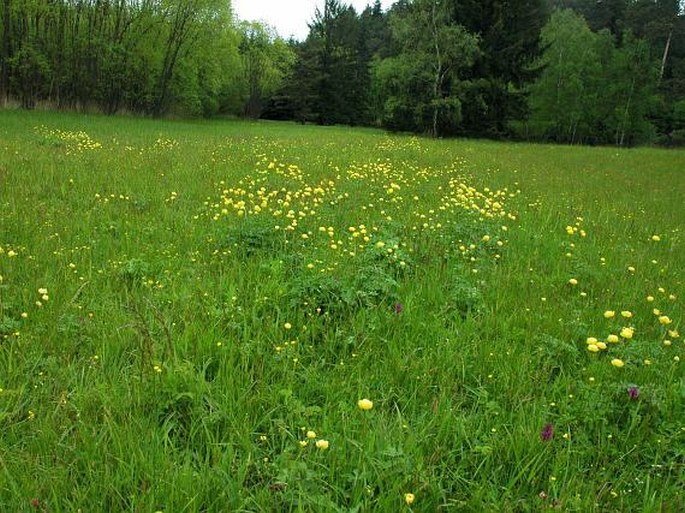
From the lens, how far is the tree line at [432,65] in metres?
29.1

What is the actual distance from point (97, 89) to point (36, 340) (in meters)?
33.4

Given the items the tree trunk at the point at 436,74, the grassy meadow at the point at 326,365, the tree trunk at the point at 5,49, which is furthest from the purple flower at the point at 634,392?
the tree trunk at the point at 5,49

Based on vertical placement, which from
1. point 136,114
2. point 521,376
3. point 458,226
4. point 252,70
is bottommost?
point 521,376

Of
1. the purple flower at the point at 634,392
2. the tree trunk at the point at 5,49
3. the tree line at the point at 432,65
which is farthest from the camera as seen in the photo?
the tree line at the point at 432,65

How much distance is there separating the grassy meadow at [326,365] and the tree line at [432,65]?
92.3 ft

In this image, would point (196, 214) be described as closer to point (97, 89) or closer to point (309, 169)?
point (309, 169)

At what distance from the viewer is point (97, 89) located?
31.0m

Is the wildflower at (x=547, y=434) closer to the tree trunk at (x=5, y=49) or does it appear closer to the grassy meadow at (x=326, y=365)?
the grassy meadow at (x=326, y=365)

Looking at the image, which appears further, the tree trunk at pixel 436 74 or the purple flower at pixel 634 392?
the tree trunk at pixel 436 74

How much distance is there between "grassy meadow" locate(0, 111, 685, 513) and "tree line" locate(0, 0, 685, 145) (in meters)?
28.1

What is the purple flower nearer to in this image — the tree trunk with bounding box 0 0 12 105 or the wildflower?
the wildflower

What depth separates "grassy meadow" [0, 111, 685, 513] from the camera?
1.93 meters

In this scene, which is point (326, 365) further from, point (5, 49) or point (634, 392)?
point (5, 49)

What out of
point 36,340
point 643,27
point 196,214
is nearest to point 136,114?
point 196,214
